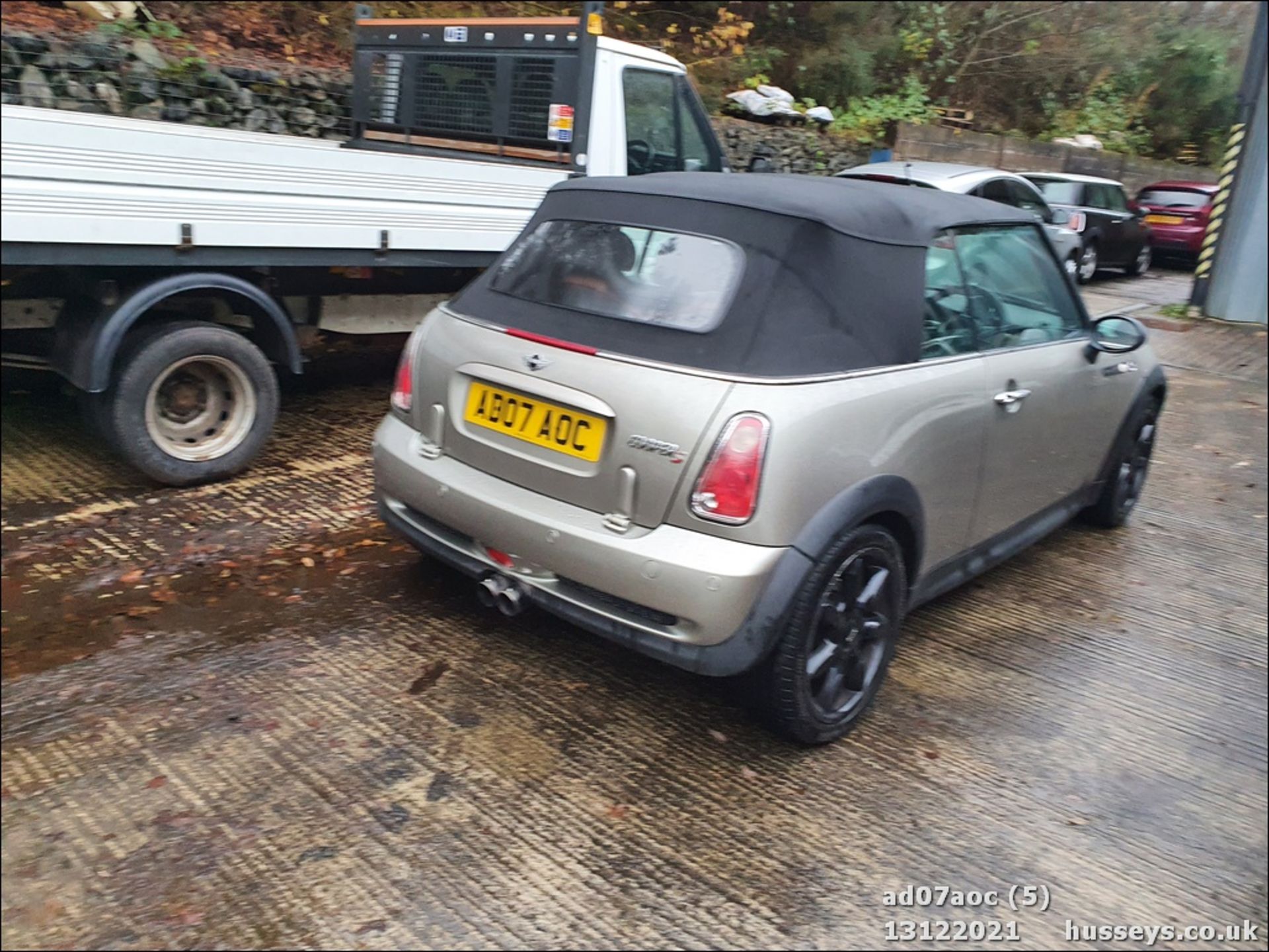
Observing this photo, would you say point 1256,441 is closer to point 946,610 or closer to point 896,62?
point 946,610

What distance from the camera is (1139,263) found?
1669 cm

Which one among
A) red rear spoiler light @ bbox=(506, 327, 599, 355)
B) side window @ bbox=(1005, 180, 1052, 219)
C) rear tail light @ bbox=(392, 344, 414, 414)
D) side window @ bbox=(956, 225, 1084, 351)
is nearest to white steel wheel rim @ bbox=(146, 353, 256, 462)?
rear tail light @ bbox=(392, 344, 414, 414)

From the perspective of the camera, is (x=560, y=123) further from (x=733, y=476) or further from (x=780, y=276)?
(x=733, y=476)

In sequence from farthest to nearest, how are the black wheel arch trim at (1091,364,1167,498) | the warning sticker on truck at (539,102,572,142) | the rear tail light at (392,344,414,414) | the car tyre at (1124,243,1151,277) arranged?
the car tyre at (1124,243,1151,277), the warning sticker on truck at (539,102,572,142), the black wheel arch trim at (1091,364,1167,498), the rear tail light at (392,344,414,414)

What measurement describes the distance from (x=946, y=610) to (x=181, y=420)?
11.9 feet

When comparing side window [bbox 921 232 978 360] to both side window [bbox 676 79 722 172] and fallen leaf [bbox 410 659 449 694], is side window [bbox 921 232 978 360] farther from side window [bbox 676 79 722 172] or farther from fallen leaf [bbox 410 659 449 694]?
side window [bbox 676 79 722 172]

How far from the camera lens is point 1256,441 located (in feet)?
24.3

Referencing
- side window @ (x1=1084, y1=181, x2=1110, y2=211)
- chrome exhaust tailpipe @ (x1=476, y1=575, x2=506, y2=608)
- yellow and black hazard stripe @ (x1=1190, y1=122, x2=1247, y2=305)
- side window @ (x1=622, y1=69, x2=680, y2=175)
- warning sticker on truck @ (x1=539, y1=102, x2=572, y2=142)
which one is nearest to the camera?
chrome exhaust tailpipe @ (x1=476, y1=575, x2=506, y2=608)

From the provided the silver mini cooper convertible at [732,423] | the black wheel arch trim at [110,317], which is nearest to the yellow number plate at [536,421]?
the silver mini cooper convertible at [732,423]

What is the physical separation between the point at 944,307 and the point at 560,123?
3313 millimetres

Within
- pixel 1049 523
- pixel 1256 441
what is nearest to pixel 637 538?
pixel 1049 523

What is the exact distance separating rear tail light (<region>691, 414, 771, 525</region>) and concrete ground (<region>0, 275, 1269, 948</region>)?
838mm

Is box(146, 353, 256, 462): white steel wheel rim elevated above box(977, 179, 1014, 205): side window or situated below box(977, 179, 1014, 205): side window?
below

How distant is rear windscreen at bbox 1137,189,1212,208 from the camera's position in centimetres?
1797
